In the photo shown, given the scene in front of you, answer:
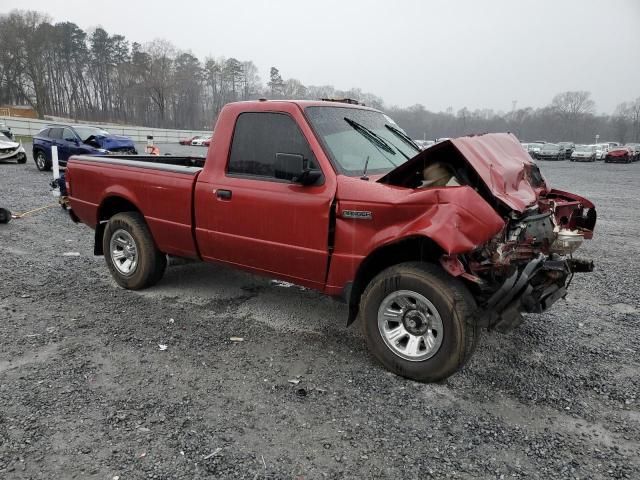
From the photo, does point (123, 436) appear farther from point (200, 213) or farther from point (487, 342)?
point (487, 342)

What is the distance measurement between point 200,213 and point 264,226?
818 millimetres

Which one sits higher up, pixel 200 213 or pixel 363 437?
pixel 200 213

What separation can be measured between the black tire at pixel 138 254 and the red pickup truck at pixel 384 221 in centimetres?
37

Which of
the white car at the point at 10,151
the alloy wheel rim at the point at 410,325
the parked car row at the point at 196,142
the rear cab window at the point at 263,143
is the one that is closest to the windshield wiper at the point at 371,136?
the rear cab window at the point at 263,143

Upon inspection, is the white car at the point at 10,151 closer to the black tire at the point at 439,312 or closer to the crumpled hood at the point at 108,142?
the crumpled hood at the point at 108,142

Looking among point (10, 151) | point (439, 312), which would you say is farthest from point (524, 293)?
point (10, 151)

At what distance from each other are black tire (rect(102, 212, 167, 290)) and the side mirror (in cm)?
211

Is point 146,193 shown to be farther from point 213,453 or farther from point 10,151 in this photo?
point 10,151

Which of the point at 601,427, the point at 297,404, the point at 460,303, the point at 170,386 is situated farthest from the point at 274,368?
the point at 601,427

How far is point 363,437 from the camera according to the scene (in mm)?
2865

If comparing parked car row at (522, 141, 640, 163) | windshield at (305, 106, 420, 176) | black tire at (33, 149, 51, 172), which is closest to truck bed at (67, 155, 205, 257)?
windshield at (305, 106, 420, 176)

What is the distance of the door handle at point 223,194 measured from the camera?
426cm

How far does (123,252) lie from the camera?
5.43 meters

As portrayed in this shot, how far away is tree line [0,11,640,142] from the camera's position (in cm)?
7019
